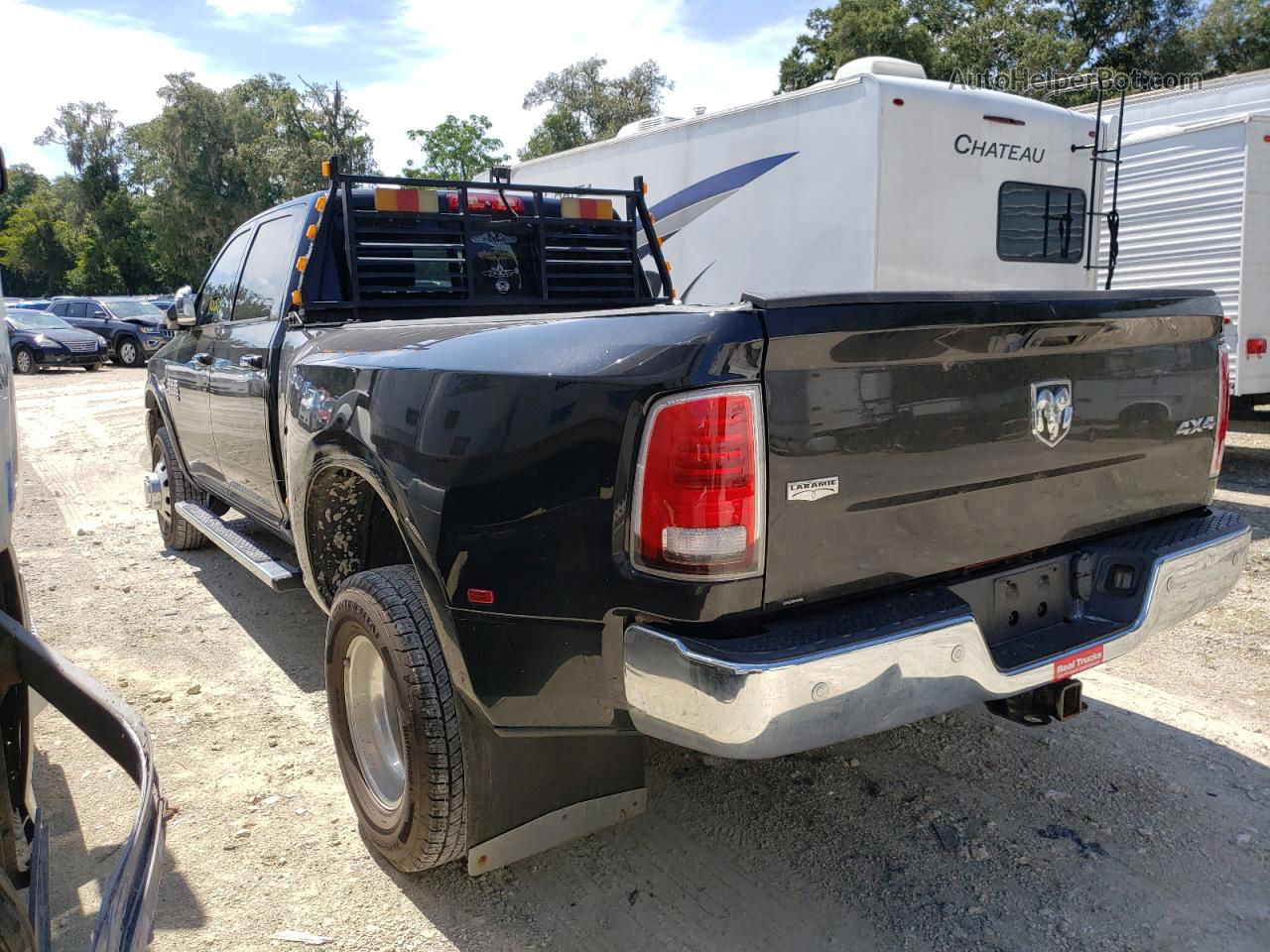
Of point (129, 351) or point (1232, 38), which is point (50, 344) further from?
point (1232, 38)

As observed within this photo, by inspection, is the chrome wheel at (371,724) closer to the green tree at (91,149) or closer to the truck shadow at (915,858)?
the truck shadow at (915,858)

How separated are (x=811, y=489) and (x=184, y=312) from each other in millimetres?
4333

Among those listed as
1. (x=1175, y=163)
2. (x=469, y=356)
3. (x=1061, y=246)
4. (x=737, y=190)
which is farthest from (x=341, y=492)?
(x=1175, y=163)

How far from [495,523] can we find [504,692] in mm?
405

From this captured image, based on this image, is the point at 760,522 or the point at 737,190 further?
the point at 737,190

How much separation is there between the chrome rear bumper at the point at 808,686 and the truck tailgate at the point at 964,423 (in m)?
0.18

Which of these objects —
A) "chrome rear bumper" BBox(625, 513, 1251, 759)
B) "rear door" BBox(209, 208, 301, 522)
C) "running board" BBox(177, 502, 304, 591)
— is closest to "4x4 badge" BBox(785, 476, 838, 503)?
"chrome rear bumper" BBox(625, 513, 1251, 759)

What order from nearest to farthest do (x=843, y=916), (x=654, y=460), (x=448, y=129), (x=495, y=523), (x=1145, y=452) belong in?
(x=654, y=460) < (x=495, y=523) < (x=843, y=916) < (x=1145, y=452) < (x=448, y=129)

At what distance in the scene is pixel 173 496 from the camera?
6027 millimetres

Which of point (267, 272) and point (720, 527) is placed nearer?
point (720, 527)

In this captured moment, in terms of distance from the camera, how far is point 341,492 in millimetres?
3348

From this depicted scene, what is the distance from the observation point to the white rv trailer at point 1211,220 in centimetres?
880

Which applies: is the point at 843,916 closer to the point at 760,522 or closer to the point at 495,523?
the point at 760,522

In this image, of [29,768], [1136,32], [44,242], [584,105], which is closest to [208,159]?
[584,105]
